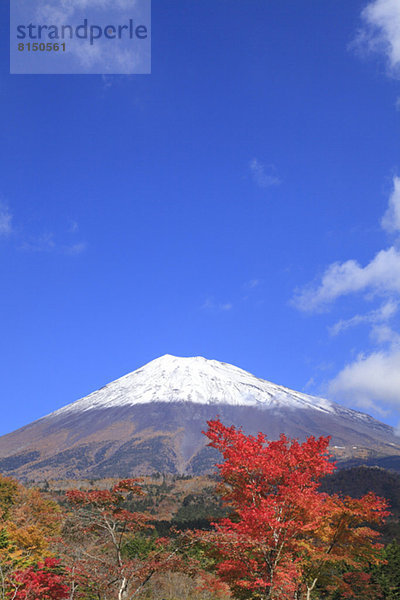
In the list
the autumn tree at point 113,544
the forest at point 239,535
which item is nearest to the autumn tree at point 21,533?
the forest at point 239,535

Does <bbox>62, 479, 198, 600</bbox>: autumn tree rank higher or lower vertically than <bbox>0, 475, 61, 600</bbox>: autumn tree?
higher

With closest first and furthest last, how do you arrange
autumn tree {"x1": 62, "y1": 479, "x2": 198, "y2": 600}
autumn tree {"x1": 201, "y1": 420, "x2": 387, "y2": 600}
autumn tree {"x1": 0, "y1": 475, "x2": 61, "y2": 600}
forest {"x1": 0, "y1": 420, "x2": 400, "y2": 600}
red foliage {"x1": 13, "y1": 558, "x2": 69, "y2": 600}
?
autumn tree {"x1": 62, "y1": 479, "x2": 198, "y2": 600} → forest {"x1": 0, "y1": 420, "x2": 400, "y2": 600} → autumn tree {"x1": 201, "y1": 420, "x2": 387, "y2": 600} → red foliage {"x1": 13, "y1": 558, "x2": 69, "y2": 600} → autumn tree {"x1": 0, "y1": 475, "x2": 61, "y2": 600}

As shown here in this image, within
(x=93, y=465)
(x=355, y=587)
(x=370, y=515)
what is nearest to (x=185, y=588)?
(x=355, y=587)

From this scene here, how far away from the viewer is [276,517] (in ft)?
41.1

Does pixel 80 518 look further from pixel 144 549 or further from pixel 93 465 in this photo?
pixel 93 465

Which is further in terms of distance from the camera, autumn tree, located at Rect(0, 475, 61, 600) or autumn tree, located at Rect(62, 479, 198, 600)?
autumn tree, located at Rect(0, 475, 61, 600)

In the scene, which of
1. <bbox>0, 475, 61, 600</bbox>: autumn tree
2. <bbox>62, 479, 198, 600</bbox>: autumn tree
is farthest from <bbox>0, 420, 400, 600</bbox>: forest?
<bbox>0, 475, 61, 600</bbox>: autumn tree

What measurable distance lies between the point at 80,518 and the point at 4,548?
11.1 metres

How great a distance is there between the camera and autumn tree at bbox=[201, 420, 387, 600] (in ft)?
39.5

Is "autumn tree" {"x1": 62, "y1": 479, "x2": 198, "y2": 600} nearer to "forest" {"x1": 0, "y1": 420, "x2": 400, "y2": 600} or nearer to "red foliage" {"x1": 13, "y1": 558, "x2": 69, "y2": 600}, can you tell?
"forest" {"x1": 0, "y1": 420, "x2": 400, "y2": 600}

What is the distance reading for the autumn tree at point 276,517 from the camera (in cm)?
1204

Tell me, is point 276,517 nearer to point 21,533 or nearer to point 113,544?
point 113,544

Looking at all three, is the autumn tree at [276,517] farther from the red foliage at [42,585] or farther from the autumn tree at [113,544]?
the red foliage at [42,585]

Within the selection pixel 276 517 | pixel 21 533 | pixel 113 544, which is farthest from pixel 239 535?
pixel 21 533
